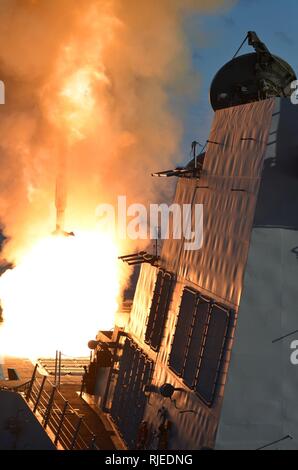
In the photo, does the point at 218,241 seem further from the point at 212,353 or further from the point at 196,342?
the point at 212,353

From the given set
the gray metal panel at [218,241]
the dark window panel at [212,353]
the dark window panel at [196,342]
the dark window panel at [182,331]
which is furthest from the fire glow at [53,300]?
the dark window panel at [212,353]

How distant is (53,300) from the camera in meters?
32.3

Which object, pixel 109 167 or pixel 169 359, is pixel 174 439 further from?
pixel 109 167

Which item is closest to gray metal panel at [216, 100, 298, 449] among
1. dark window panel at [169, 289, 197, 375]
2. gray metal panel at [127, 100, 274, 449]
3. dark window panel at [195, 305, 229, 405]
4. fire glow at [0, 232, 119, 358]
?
gray metal panel at [127, 100, 274, 449]

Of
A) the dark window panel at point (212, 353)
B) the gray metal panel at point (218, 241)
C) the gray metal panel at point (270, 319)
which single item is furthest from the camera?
the gray metal panel at point (218, 241)

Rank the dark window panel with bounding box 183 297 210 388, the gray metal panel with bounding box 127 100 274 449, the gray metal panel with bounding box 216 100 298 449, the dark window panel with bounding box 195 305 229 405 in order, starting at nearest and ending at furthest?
the gray metal panel with bounding box 216 100 298 449 → the dark window panel with bounding box 195 305 229 405 → the gray metal panel with bounding box 127 100 274 449 → the dark window panel with bounding box 183 297 210 388

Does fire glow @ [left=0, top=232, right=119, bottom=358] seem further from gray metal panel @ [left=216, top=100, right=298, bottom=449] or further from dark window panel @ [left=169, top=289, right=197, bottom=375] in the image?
gray metal panel @ [left=216, top=100, right=298, bottom=449]

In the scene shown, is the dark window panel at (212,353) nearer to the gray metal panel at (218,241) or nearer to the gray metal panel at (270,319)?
the gray metal panel at (218,241)

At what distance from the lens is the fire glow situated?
102 ft

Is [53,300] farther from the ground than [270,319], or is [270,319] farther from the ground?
[270,319]

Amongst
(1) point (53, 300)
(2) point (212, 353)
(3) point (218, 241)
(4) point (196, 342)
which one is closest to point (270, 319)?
(2) point (212, 353)

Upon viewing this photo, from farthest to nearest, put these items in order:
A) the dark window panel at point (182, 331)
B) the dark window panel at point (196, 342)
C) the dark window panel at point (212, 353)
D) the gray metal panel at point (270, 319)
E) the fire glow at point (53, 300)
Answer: the fire glow at point (53, 300) → the dark window panel at point (182, 331) → the dark window panel at point (196, 342) → the dark window panel at point (212, 353) → the gray metal panel at point (270, 319)

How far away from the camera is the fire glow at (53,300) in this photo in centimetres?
3113

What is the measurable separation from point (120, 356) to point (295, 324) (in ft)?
32.3
